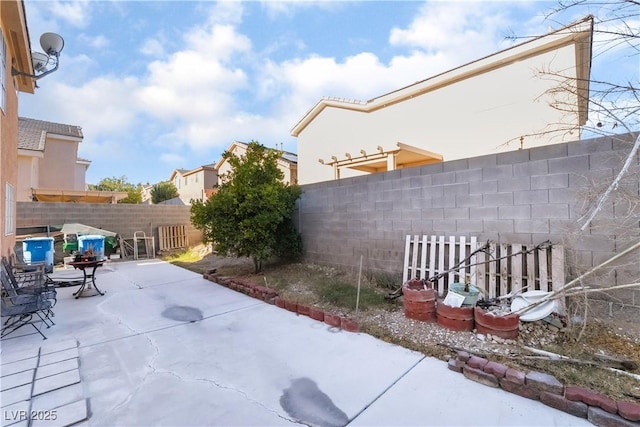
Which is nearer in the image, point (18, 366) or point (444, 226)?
point (18, 366)

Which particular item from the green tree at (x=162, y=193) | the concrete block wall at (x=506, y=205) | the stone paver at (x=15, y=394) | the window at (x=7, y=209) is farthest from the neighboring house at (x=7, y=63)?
the green tree at (x=162, y=193)

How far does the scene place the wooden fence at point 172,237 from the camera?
38.0 ft

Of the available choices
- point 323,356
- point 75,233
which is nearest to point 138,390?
point 323,356

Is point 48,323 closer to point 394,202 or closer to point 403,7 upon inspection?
point 394,202

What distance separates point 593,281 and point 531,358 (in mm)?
1480

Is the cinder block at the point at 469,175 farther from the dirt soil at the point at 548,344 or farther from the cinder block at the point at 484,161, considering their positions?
the dirt soil at the point at 548,344

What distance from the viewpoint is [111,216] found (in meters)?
10.6

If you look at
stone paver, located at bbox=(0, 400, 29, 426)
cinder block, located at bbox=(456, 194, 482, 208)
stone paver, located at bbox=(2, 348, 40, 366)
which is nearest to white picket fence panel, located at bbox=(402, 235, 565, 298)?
cinder block, located at bbox=(456, 194, 482, 208)

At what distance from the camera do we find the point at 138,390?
252 cm

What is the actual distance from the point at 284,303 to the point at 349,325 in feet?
4.65

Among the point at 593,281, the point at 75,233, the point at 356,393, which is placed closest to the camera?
the point at 356,393

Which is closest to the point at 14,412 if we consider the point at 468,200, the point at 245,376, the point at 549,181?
the point at 245,376

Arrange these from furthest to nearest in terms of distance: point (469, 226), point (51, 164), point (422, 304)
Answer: point (51, 164) → point (469, 226) → point (422, 304)

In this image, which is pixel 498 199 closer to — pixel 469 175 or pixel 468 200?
pixel 468 200
